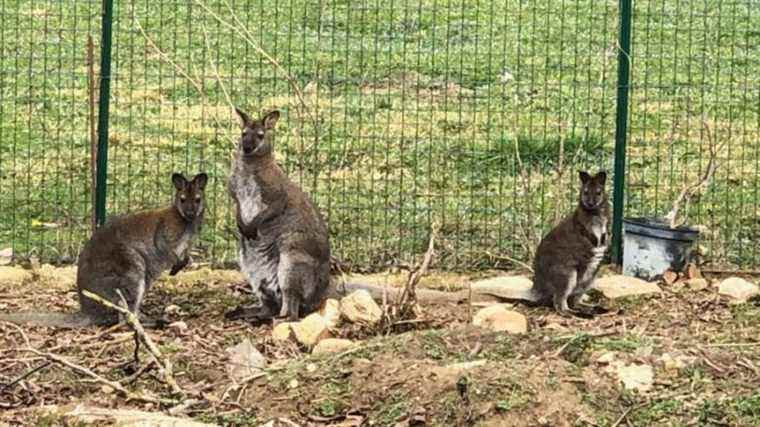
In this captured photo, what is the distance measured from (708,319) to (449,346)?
2.42 m

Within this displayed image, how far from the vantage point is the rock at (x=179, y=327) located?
934 centimetres

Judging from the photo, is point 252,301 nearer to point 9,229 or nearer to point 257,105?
point 9,229

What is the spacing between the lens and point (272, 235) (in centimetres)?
1001

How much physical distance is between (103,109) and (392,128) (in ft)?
10.8

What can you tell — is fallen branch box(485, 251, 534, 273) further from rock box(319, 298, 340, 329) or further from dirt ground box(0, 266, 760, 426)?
dirt ground box(0, 266, 760, 426)

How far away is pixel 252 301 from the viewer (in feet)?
34.1

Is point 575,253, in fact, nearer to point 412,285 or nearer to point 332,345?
point 412,285

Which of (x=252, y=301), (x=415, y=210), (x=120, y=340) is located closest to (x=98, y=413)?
(x=120, y=340)

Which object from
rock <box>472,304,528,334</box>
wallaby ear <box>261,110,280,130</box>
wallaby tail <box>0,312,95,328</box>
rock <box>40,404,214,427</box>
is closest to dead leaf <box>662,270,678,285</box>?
rock <box>472,304,528,334</box>

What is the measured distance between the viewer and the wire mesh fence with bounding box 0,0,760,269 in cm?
1161

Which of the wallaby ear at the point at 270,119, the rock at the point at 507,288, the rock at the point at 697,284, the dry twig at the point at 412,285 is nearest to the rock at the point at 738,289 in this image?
the rock at the point at 697,284

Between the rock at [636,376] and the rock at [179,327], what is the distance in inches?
115

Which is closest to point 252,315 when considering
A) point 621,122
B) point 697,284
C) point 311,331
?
point 311,331

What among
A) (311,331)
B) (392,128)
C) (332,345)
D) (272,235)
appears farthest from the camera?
(392,128)
